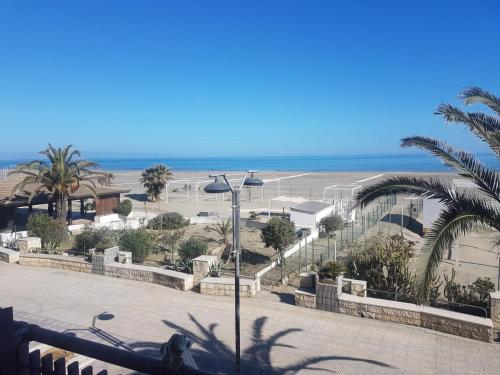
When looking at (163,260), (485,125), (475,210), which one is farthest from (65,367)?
(163,260)

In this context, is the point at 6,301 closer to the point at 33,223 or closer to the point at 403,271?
the point at 33,223

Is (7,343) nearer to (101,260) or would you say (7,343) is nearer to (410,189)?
(410,189)

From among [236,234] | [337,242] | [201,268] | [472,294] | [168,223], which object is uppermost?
[236,234]

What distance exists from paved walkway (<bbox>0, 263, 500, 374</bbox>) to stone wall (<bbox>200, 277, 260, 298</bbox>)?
0.80 ft

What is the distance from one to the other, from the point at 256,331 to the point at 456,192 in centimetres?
503

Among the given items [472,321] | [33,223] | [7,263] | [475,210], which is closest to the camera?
[475,210]

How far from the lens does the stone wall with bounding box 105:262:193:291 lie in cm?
1223

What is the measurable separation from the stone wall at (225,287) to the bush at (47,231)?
888 centimetres

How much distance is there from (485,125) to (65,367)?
8236 millimetres

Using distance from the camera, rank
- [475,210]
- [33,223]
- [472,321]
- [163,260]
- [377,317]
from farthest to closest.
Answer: [33,223] < [163,260] < [377,317] < [472,321] < [475,210]

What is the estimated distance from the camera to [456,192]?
24.8 ft

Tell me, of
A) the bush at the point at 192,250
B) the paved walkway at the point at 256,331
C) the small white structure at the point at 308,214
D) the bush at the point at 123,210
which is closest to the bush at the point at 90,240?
the bush at the point at 192,250

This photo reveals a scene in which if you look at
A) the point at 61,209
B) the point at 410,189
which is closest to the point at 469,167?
the point at 410,189

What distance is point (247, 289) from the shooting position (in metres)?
11.5
